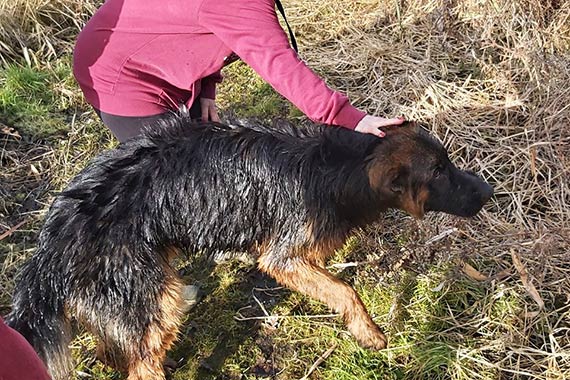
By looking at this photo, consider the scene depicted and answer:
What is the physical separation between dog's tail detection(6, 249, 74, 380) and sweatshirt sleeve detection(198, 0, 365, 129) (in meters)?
1.45

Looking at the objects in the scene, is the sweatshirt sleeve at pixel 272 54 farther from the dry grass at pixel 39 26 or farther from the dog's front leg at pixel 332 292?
Answer: the dry grass at pixel 39 26

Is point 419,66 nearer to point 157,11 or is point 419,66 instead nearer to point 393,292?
point 393,292

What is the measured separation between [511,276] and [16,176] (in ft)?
13.1

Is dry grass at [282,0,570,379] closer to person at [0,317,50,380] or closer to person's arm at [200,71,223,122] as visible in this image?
person's arm at [200,71,223,122]

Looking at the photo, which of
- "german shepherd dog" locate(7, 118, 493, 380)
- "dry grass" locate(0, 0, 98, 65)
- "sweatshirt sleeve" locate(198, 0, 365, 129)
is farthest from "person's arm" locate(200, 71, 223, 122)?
"dry grass" locate(0, 0, 98, 65)

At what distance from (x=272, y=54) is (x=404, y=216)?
1.85m

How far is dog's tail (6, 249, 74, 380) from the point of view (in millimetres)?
3109

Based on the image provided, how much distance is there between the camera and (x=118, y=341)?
10.9ft

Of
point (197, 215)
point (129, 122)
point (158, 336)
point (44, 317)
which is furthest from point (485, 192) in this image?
point (44, 317)

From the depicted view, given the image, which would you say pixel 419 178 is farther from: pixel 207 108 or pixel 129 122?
pixel 129 122

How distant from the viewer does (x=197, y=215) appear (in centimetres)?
351

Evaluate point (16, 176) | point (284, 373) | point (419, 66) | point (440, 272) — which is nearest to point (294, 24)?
point (419, 66)

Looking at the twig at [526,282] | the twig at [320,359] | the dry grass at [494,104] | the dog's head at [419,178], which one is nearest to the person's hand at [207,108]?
the dog's head at [419,178]

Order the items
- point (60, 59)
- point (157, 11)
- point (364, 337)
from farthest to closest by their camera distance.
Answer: point (60, 59), point (364, 337), point (157, 11)
